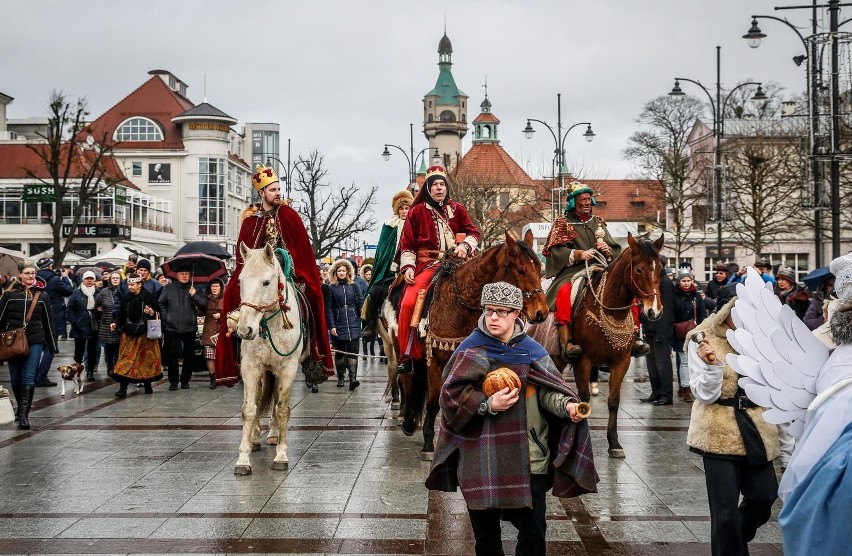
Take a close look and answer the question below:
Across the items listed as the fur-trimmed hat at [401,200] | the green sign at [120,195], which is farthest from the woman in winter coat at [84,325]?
the green sign at [120,195]

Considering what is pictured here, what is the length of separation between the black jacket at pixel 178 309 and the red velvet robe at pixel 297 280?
736 cm

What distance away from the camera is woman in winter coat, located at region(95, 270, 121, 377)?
18.3 m

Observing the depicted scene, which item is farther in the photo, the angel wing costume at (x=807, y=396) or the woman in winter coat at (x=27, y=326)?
the woman in winter coat at (x=27, y=326)

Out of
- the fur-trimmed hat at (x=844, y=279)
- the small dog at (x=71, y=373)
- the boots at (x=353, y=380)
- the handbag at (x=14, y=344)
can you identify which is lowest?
the boots at (x=353, y=380)

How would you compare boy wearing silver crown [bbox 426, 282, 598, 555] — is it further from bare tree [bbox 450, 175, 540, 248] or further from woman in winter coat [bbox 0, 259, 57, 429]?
bare tree [bbox 450, 175, 540, 248]

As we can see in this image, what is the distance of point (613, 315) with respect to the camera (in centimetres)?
1087

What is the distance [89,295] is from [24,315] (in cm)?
748

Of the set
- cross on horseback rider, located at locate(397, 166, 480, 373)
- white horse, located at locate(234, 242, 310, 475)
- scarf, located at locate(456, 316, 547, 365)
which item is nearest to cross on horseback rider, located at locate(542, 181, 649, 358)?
cross on horseback rider, located at locate(397, 166, 480, 373)

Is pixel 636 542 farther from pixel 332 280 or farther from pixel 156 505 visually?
pixel 332 280

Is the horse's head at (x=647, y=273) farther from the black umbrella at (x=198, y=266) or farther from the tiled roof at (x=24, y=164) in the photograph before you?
the tiled roof at (x=24, y=164)

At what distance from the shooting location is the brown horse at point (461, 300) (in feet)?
28.2

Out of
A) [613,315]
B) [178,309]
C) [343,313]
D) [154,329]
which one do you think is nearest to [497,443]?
[613,315]

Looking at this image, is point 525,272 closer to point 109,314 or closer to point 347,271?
point 347,271

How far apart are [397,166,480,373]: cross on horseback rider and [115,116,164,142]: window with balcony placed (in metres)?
73.8
